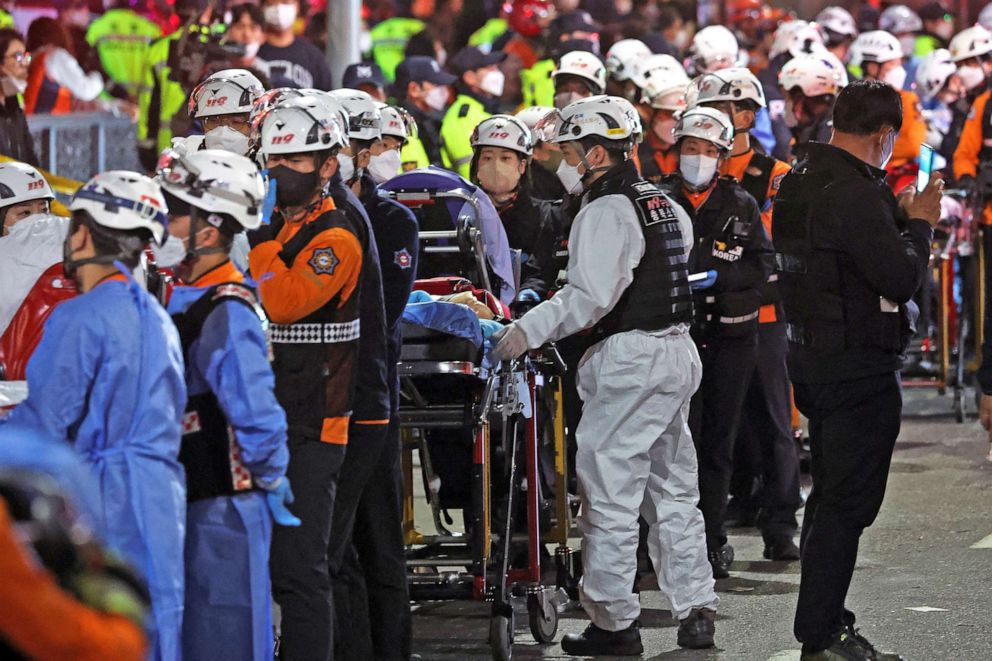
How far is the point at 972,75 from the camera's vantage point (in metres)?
15.9

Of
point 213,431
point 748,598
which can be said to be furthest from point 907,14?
point 213,431

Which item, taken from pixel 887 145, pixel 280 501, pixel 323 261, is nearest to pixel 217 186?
pixel 323 261

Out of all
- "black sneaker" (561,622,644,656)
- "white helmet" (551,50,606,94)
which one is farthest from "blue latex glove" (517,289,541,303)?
"white helmet" (551,50,606,94)

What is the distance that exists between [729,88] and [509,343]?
3582 millimetres

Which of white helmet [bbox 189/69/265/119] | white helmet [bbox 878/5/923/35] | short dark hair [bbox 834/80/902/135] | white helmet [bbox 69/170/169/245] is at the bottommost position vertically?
white helmet [bbox 69/170/169/245]

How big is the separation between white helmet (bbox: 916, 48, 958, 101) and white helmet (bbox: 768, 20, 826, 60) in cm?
138

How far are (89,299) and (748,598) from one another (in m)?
4.59

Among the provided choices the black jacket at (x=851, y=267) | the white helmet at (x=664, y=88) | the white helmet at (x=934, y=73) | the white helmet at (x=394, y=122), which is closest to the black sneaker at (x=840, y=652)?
the black jacket at (x=851, y=267)

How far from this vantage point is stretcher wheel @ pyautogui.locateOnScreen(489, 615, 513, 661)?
7367mm

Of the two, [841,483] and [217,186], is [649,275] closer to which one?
[841,483]

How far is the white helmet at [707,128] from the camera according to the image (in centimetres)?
943

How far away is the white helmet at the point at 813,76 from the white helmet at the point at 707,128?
9.37ft

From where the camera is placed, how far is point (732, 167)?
10.3 metres

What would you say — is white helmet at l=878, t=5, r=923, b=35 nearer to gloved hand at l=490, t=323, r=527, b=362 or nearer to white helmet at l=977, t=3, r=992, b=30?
white helmet at l=977, t=3, r=992, b=30
